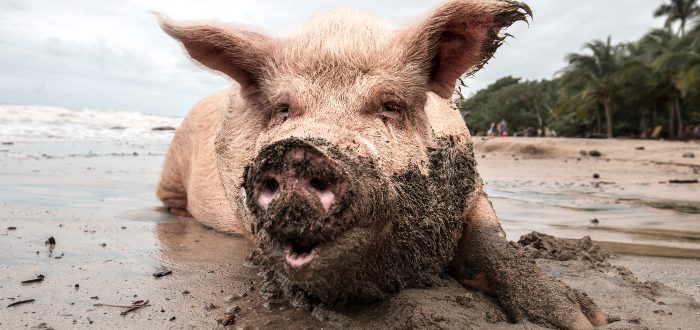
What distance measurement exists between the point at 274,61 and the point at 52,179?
754 centimetres

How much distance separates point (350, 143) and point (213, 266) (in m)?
2.20

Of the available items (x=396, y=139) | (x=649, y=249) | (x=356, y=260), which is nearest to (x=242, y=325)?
(x=356, y=260)

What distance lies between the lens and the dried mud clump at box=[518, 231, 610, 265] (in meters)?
4.43

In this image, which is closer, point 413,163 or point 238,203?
point 413,163

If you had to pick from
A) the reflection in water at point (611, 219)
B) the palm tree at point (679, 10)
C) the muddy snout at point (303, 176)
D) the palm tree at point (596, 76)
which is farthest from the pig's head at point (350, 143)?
the palm tree at point (679, 10)

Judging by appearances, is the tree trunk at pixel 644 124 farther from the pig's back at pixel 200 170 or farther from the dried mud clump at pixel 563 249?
the dried mud clump at pixel 563 249

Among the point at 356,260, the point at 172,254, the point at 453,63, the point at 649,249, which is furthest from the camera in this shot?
the point at 649,249

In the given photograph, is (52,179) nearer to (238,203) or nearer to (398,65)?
(238,203)

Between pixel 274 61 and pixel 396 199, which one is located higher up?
pixel 274 61

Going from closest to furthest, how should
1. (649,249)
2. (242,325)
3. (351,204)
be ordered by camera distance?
(351,204), (242,325), (649,249)

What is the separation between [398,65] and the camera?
10.8 feet

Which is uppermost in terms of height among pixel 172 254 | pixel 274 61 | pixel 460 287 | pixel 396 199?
pixel 274 61

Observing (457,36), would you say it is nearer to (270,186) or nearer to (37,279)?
(270,186)

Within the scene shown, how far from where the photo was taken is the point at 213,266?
14.2 ft
